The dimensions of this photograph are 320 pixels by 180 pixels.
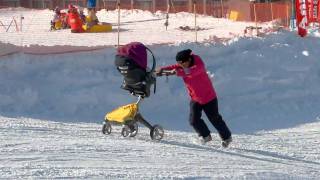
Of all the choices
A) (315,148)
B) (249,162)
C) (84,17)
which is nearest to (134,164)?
(249,162)

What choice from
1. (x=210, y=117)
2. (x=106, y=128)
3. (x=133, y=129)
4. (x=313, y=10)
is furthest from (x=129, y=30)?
(x=133, y=129)

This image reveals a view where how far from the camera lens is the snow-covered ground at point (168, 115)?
7.21 m

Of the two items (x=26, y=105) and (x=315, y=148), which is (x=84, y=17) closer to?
(x=26, y=105)

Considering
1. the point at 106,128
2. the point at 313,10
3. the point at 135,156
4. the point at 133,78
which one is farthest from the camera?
the point at 313,10

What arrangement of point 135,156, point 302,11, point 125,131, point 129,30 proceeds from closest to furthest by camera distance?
point 135,156 < point 125,131 < point 302,11 < point 129,30

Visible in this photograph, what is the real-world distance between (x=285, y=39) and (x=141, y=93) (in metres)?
10.6

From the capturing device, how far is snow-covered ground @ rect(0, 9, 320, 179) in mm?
7211

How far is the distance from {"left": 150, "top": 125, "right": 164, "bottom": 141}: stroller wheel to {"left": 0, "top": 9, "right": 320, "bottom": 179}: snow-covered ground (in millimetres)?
117

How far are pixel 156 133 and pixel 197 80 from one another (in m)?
0.89

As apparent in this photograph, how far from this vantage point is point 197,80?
938 centimetres

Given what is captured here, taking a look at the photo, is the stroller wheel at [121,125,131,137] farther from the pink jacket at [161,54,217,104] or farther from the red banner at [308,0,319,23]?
the red banner at [308,0,319,23]

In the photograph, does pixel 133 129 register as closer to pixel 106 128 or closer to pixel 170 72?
pixel 106 128

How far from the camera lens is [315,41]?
19.4m

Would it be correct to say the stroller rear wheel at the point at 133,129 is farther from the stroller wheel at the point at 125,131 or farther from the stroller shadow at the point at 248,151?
the stroller shadow at the point at 248,151
